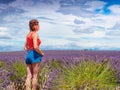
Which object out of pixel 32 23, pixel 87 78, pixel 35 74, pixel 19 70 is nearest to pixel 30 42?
pixel 32 23

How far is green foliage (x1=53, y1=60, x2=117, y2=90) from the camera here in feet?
22.8

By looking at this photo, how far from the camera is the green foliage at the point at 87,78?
22.8 feet

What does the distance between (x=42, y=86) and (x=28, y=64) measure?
49cm

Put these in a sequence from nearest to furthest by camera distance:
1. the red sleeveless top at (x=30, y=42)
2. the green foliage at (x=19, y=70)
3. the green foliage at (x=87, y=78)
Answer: the green foliage at (x=87, y=78), the red sleeveless top at (x=30, y=42), the green foliage at (x=19, y=70)

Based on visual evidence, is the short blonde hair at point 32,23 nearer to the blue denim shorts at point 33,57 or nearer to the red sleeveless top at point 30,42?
the red sleeveless top at point 30,42

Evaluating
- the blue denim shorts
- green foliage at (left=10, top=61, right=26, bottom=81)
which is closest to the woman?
the blue denim shorts

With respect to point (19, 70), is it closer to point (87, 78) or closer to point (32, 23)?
point (32, 23)

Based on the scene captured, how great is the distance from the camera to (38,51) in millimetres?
7273

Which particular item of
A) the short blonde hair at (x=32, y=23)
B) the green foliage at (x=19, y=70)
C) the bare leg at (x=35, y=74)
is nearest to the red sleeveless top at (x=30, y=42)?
the short blonde hair at (x=32, y=23)

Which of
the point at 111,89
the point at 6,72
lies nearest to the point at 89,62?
the point at 111,89

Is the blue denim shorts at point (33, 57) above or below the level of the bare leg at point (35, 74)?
above

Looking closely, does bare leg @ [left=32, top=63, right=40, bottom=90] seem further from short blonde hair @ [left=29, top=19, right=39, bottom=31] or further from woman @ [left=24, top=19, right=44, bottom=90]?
short blonde hair @ [left=29, top=19, right=39, bottom=31]

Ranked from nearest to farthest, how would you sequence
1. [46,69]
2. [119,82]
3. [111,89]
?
1. [111,89]
2. [119,82]
3. [46,69]

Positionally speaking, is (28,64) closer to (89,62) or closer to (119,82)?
(89,62)
